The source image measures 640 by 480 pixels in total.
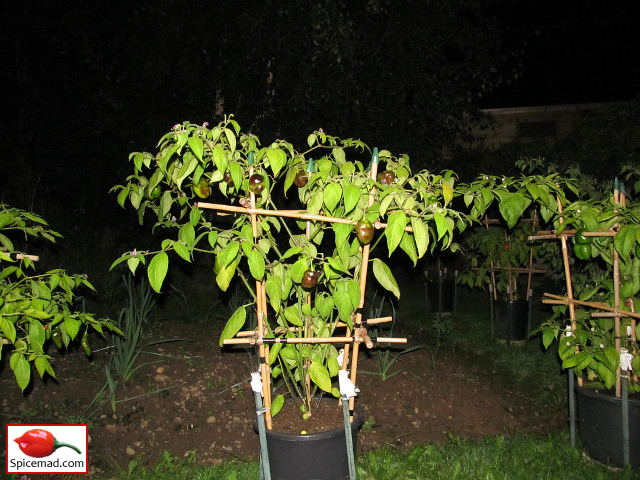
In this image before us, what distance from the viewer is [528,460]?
2371mm

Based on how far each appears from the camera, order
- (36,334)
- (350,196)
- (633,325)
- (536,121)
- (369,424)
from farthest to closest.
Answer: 1. (536,121)
2. (369,424)
3. (633,325)
4. (36,334)
5. (350,196)

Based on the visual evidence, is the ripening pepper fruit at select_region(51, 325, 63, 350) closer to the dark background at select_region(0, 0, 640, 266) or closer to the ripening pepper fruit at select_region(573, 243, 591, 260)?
the ripening pepper fruit at select_region(573, 243, 591, 260)

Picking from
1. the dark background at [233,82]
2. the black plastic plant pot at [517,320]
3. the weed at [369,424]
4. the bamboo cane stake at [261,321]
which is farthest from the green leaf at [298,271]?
the dark background at [233,82]

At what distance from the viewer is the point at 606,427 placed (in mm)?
2277

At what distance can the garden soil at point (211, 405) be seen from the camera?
2527 mm

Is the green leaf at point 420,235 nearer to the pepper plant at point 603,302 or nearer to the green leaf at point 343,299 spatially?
the green leaf at point 343,299

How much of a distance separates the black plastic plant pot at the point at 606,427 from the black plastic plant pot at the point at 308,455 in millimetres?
1251

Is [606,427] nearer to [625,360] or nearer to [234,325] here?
[625,360]

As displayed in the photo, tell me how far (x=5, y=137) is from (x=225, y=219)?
5.03 meters

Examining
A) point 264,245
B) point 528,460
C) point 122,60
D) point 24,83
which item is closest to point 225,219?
point 264,245

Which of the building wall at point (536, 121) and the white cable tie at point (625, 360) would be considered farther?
the building wall at point (536, 121)

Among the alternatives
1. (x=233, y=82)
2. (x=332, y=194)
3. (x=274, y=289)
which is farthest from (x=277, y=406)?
(x=233, y=82)

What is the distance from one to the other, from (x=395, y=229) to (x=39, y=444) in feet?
6.10

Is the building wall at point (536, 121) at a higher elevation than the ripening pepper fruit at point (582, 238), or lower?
higher
